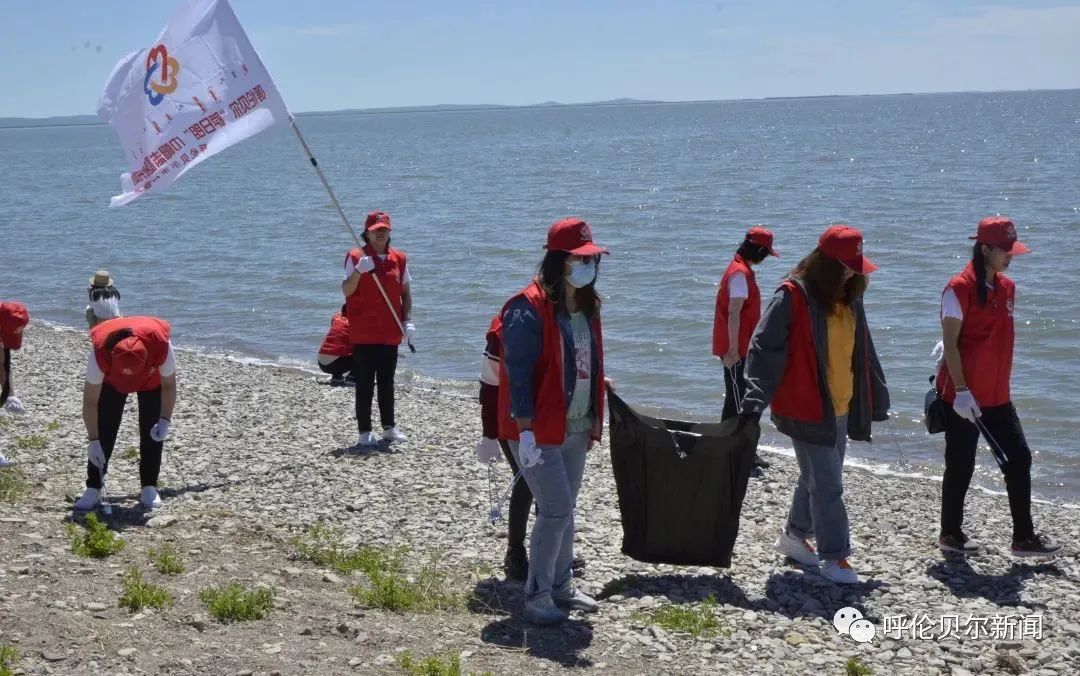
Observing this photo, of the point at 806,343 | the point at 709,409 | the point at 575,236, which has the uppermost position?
the point at 575,236

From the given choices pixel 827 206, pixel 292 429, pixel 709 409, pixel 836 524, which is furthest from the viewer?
pixel 827 206

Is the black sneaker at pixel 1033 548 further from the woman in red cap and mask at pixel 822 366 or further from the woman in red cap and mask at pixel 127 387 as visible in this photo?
the woman in red cap and mask at pixel 127 387

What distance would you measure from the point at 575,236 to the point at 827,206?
37481 mm

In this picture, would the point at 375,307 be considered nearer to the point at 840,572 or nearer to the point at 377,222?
the point at 377,222

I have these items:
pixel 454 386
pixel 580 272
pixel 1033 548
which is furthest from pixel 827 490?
pixel 454 386

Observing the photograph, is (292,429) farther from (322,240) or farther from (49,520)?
(322,240)

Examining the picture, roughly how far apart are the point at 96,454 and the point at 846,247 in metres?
5.00

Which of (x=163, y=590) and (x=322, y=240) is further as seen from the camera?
(x=322, y=240)

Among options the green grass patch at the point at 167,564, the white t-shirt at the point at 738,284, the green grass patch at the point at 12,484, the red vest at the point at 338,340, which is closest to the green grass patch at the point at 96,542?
the green grass patch at the point at 167,564

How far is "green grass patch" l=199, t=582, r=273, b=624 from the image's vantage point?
6.30 m

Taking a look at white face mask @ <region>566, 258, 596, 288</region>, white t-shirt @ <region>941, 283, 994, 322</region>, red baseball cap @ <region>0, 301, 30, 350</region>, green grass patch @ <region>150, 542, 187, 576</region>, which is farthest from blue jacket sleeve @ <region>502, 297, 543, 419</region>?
red baseball cap @ <region>0, 301, 30, 350</region>

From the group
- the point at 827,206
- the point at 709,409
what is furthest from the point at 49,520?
the point at 827,206

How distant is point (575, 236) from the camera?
6.08 meters

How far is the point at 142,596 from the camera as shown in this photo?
20.8ft
